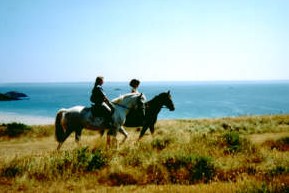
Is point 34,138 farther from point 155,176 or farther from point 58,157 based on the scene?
point 155,176

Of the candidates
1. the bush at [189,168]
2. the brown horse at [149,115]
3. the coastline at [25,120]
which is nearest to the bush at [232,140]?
the bush at [189,168]

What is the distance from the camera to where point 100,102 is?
14.0 meters

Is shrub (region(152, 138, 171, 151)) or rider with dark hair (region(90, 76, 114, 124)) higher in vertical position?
rider with dark hair (region(90, 76, 114, 124))

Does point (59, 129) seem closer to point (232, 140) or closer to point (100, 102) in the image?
point (100, 102)

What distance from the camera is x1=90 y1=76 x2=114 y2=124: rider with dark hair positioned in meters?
13.7

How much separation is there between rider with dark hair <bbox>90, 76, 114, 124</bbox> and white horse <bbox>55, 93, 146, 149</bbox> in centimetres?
19

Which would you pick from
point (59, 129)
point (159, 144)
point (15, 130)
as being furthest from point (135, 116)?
point (15, 130)

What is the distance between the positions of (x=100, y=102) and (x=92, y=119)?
2.62ft

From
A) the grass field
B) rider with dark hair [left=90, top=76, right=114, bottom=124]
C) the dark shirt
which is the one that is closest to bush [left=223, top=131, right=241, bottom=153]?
the grass field

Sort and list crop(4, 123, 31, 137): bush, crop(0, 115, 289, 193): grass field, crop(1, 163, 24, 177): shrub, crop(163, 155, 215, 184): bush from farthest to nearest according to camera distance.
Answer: crop(4, 123, 31, 137): bush → crop(1, 163, 24, 177): shrub → crop(163, 155, 215, 184): bush → crop(0, 115, 289, 193): grass field

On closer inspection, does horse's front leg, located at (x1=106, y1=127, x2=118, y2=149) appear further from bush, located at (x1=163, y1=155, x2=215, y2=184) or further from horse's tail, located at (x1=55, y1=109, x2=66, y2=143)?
bush, located at (x1=163, y1=155, x2=215, y2=184)

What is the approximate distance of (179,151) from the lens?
36.5ft

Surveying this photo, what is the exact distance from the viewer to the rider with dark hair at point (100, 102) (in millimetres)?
13719

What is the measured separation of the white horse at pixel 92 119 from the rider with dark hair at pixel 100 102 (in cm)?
19
